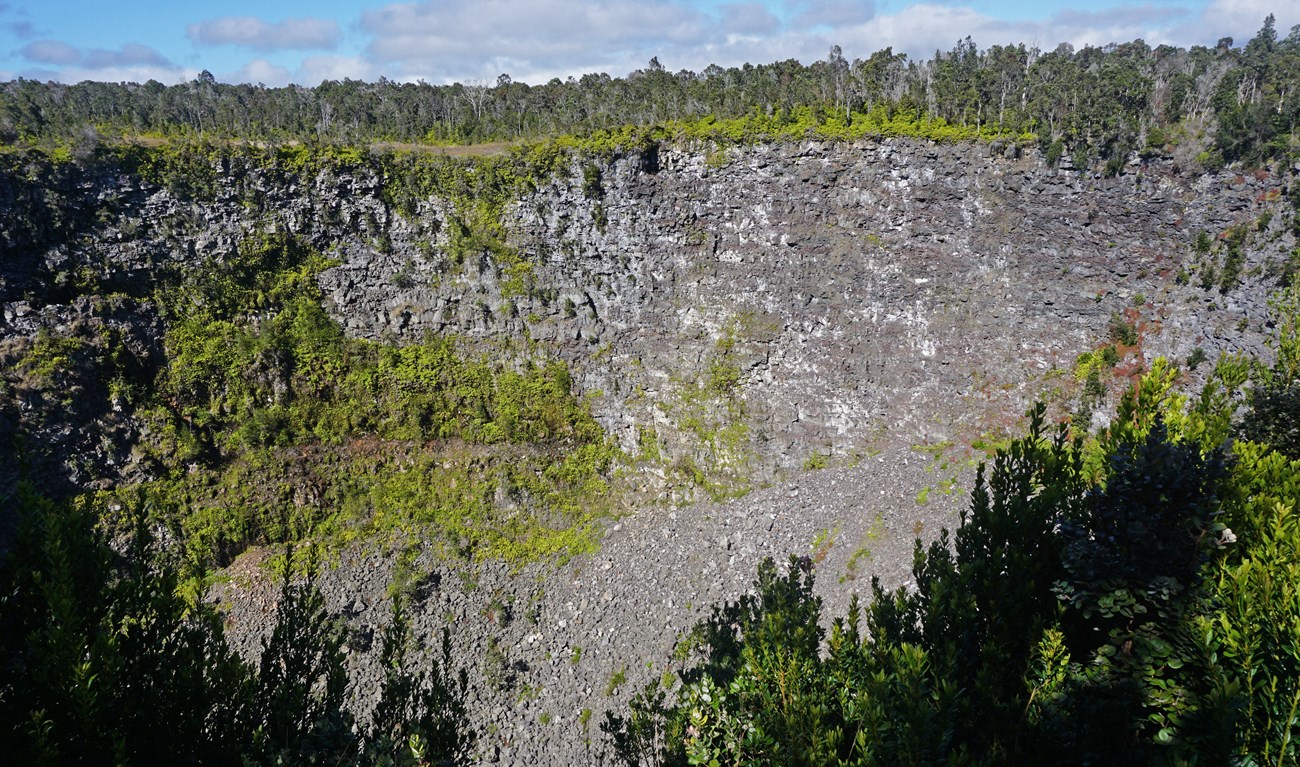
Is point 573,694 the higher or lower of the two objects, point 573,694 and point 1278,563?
the lower

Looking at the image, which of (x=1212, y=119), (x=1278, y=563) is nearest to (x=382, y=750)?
(x=1278, y=563)

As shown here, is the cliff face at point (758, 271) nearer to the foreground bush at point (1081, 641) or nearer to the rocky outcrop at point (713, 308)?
the rocky outcrop at point (713, 308)

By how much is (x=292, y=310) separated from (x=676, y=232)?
17.7 meters

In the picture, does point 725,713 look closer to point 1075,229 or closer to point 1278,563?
point 1278,563

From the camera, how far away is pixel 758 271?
1125 inches

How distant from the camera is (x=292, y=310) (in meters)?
28.2

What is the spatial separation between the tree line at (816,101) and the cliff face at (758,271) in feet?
7.35

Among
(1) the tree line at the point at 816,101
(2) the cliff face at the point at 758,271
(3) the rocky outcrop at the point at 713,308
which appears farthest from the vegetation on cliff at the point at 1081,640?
(1) the tree line at the point at 816,101

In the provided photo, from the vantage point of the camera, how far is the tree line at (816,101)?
1045 inches

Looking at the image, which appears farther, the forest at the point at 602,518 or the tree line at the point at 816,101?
the tree line at the point at 816,101

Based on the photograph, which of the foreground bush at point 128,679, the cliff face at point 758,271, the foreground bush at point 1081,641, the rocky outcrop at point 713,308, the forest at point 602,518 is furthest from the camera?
the cliff face at point 758,271

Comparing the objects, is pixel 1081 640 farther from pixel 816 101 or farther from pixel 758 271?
pixel 816 101

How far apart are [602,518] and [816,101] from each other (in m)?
22.9

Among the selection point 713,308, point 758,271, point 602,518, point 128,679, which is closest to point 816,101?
point 758,271
